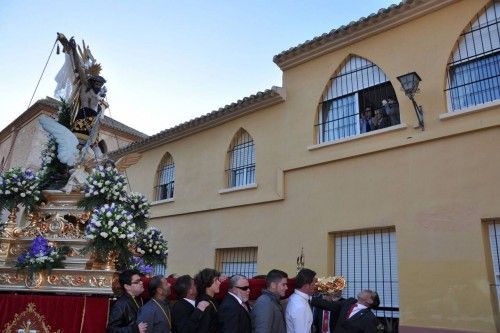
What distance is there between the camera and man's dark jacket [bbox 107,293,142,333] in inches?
171

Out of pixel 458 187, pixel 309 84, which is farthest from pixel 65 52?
pixel 458 187

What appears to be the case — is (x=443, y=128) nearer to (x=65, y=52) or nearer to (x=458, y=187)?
(x=458, y=187)

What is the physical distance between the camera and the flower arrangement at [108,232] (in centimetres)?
509

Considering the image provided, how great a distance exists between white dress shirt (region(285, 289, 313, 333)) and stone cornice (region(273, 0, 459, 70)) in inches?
299

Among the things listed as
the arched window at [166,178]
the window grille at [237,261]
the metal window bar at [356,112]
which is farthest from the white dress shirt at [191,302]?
the arched window at [166,178]

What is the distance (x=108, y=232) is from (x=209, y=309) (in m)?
1.53

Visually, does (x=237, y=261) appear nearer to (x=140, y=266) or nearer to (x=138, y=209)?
(x=138, y=209)

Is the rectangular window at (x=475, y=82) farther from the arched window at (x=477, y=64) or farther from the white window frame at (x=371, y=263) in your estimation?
the white window frame at (x=371, y=263)

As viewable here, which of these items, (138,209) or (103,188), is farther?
(138,209)

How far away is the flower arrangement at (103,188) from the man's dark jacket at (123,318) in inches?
61.7

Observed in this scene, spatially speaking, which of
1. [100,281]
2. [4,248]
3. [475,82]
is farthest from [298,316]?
[475,82]

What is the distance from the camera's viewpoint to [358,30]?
34.9 ft

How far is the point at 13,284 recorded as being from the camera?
5070 millimetres

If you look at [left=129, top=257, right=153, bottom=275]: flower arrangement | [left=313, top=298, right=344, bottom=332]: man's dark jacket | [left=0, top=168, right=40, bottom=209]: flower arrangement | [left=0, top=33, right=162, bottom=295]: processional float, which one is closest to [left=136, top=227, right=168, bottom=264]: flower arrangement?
[left=0, top=33, right=162, bottom=295]: processional float
